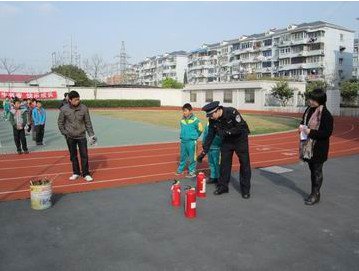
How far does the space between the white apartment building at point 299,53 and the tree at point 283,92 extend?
72.9 ft

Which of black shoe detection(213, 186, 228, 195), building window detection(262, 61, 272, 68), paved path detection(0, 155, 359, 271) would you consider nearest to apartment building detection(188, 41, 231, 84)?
building window detection(262, 61, 272, 68)

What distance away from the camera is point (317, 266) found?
3957 millimetres

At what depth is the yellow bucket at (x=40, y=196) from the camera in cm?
588

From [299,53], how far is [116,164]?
232ft

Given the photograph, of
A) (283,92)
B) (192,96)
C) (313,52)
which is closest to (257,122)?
(283,92)

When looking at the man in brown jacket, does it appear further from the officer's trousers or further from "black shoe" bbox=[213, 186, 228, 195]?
the officer's trousers

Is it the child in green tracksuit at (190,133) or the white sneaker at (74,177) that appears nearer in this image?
the white sneaker at (74,177)

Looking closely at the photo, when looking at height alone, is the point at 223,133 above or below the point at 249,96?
below

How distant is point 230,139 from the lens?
6664 millimetres

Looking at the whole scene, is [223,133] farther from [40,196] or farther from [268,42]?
[268,42]

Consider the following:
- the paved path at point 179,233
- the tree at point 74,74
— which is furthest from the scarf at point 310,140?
the tree at point 74,74

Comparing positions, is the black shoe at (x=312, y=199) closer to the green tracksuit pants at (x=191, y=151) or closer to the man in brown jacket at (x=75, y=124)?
the green tracksuit pants at (x=191, y=151)

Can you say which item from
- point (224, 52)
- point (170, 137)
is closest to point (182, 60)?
point (224, 52)

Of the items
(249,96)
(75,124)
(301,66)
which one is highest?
(301,66)
